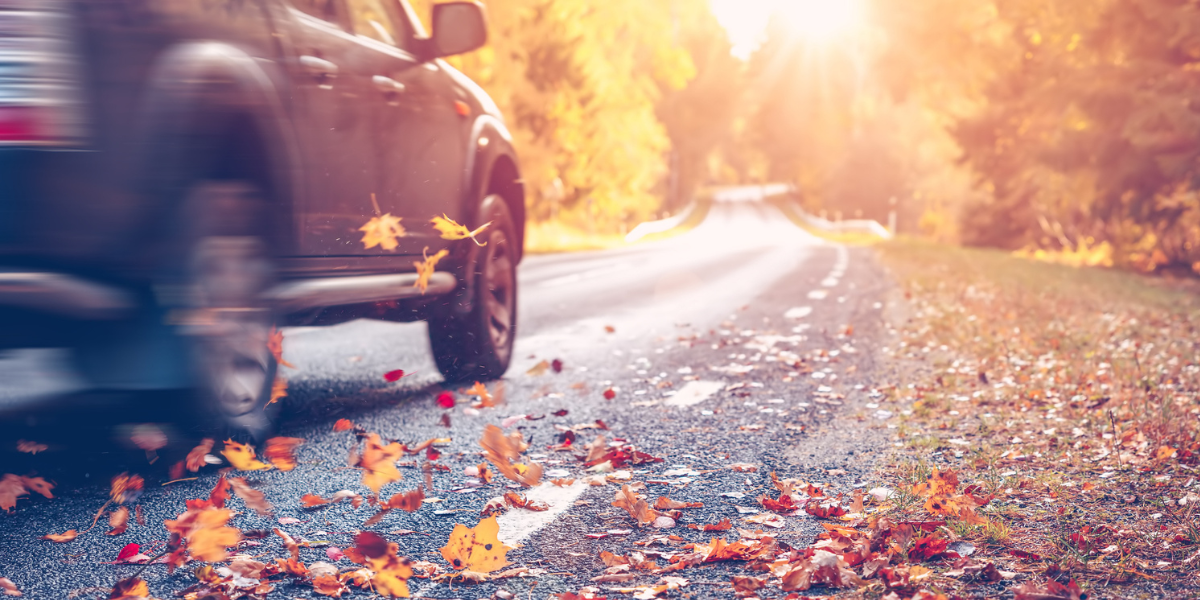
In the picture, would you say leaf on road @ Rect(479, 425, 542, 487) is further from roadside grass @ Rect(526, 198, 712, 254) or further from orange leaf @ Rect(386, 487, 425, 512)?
roadside grass @ Rect(526, 198, 712, 254)

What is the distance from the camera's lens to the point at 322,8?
4133 millimetres

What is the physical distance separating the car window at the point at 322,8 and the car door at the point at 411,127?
0.42ft

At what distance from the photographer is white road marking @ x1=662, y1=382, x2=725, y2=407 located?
5.39m

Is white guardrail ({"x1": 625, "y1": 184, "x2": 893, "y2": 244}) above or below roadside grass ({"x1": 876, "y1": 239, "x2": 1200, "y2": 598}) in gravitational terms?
below

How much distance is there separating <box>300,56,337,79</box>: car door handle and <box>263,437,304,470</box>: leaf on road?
1.44 m

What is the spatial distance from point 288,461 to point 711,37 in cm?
7027

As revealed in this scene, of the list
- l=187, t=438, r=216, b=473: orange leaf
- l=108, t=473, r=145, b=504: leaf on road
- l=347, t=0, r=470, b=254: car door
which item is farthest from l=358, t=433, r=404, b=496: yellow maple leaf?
l=347, t=0, r=470, b=254: car door

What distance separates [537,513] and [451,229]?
1.99 m

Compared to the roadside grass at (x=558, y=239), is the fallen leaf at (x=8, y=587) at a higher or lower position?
higher

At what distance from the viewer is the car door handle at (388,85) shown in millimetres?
4367

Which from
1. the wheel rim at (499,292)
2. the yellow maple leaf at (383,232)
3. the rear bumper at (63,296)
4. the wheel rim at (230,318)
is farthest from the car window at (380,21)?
the rear bumper at (63,296)

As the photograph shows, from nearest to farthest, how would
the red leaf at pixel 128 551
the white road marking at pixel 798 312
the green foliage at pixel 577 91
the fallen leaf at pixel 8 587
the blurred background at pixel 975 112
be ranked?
1. the fallen leaf at pixel 8 587
2. the red leaf at pixel 128 551
3. the white road marking at pixel 798 312
4. the blurred background at pixel 975 112
5. the green foliage at pixel 577 91

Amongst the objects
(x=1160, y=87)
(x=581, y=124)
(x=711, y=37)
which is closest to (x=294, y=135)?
(x=1160, y=87)

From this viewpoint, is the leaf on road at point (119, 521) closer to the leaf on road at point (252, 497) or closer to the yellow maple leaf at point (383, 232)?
the leaf on road at point (252, 497)
